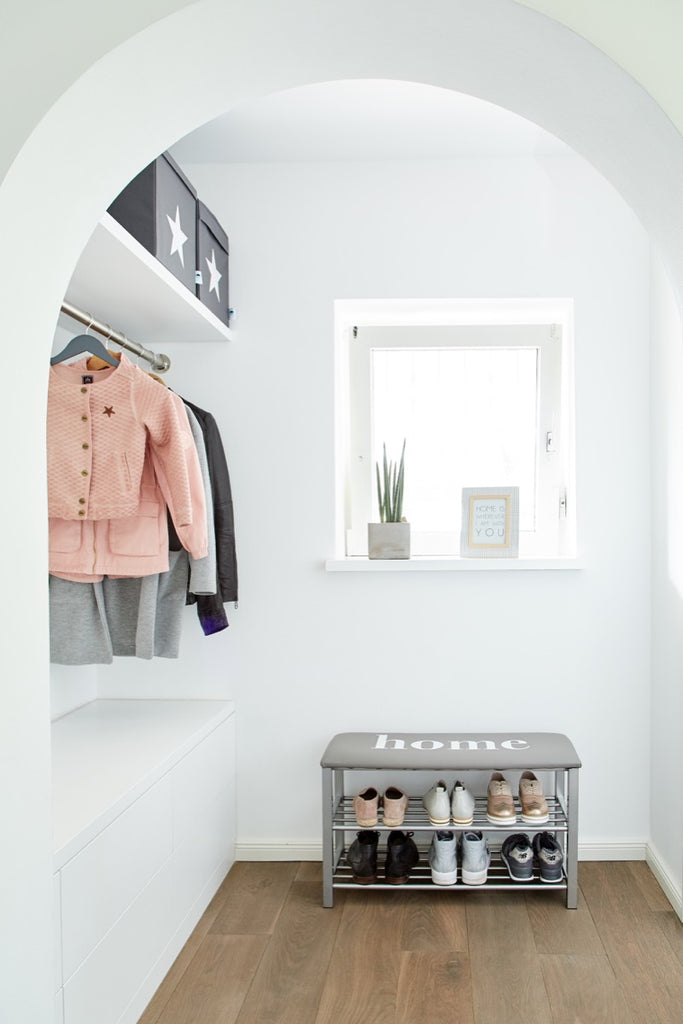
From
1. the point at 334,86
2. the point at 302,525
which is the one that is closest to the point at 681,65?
the point at 334,86

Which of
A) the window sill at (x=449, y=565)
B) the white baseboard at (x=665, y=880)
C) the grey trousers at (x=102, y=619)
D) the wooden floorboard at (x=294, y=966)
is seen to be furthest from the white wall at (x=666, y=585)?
the grey trousers at (x=102, y=619)

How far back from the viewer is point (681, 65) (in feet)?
3.66

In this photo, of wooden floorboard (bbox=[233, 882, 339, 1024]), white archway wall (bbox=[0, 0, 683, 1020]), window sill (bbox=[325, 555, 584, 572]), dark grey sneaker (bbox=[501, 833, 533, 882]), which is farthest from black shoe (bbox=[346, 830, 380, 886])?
white archway wall (bbox=[0, 0, 683, 1020])

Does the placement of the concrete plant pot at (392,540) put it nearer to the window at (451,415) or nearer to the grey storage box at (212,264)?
the window at (451,415)

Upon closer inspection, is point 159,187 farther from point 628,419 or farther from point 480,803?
point 480,803

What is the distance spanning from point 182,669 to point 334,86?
2.03 meters

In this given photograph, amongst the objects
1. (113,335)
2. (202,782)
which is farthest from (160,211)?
→ (202,782)

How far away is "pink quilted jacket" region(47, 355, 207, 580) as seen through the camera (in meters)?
2.30

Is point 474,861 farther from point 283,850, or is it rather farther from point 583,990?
point 283,850

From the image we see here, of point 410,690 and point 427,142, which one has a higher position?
point 427,142

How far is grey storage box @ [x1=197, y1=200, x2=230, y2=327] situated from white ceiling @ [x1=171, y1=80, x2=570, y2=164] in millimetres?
288

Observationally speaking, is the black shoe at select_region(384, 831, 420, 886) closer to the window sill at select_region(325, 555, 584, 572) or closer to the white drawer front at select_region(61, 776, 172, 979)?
the white drawer front at select_region(61, 776, 172, 979)

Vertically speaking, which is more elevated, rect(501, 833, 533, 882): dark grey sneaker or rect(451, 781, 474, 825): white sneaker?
rect(451, 781, 474, 825): white sneaker

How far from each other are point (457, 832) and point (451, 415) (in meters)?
1.54
